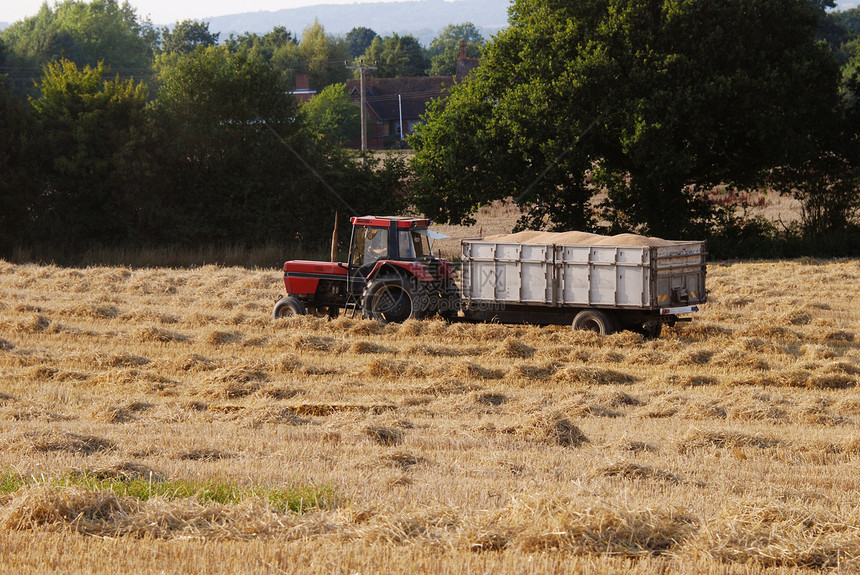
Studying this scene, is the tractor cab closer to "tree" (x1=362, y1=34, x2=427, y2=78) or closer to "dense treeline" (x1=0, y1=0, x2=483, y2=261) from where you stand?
"dense treeline" (x1=0, y1=0, x2=483, y2=261)

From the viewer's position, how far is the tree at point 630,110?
28484 mm

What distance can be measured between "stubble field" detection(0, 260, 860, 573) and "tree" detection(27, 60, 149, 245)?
14.2 metres

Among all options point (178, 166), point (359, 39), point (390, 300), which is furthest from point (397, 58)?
point (390, 300)

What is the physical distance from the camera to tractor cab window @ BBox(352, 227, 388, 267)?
56.3ft

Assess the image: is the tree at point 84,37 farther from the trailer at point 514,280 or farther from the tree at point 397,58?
the trailer at point 514,280

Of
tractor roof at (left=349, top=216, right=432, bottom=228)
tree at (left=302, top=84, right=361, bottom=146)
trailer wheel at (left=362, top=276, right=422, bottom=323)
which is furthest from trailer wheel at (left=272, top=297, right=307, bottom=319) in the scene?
tree at (left=302, top=84, right=361, bottom=146)

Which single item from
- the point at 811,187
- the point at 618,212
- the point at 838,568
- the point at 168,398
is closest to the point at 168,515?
the point at 838,568

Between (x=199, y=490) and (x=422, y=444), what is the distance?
2788mm

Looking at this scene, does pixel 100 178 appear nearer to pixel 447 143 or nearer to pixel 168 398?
pixel 447 143

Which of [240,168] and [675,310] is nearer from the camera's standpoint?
[675,310]

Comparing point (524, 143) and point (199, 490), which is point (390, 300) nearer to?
point (199, 490)

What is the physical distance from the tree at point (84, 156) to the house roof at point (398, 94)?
43970 millimetres

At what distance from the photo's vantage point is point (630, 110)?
94.3 ft

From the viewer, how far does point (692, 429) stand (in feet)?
33.0
